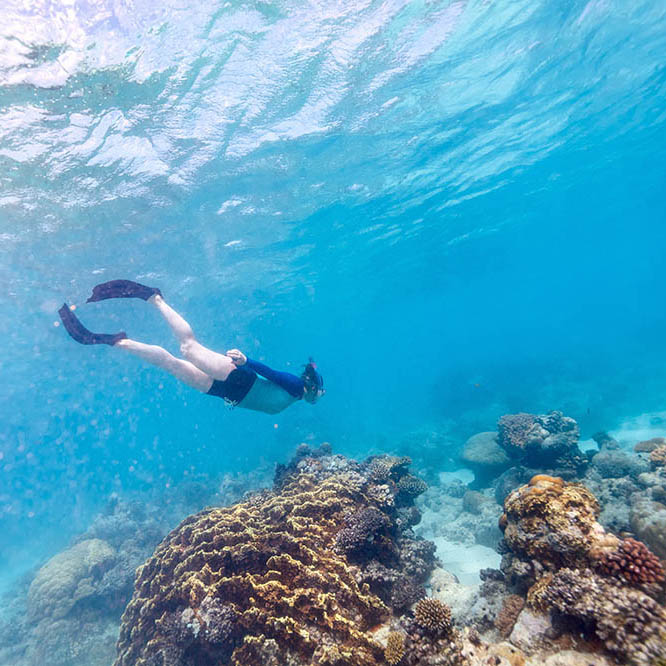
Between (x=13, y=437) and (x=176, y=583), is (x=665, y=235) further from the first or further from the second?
(x=13, y=437)

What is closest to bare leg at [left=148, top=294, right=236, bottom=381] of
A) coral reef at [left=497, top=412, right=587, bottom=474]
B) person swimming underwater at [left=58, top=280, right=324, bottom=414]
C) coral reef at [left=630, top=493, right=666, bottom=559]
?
person swimming underwater at [left=58, top=280, right=324, bottom=414]

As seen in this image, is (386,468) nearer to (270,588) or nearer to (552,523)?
(270,588)

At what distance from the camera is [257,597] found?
463 centimetres

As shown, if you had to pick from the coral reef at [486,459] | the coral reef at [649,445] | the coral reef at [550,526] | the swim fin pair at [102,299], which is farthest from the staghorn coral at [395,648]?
the coral reef at [486,459]

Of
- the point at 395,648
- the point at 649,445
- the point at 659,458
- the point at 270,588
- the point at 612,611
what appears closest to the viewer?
the point at 612,611

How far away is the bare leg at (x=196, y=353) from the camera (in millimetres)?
6554

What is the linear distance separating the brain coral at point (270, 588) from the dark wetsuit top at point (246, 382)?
6.75 ft

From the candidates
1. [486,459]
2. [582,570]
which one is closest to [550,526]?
[582,570]

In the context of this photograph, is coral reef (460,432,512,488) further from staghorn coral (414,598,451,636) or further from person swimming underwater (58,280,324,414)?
staghorn coral (414,598,451,636)

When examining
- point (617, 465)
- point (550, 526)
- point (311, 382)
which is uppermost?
point (311, 382)

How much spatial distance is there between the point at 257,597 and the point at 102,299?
548 cm

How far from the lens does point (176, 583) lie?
5.38 metres

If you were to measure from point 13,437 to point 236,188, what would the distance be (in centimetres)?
8416

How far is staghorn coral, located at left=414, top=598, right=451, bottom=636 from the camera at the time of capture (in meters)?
3.68
